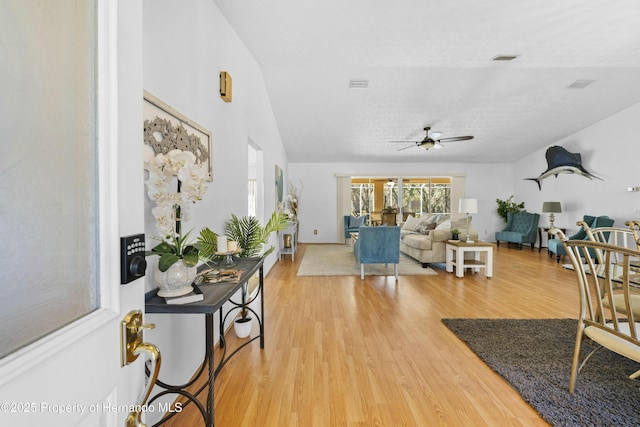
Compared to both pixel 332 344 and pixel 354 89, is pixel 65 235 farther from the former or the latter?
pixel 354 89

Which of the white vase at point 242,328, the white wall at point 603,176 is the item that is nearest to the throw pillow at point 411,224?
the white wall at point 603,176

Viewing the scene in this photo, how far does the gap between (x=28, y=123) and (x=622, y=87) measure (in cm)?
692

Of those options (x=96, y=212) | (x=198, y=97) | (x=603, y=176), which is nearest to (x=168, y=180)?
(x=96, y=212)

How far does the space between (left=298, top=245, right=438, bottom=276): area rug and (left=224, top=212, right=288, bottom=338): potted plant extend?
2139 millimetres

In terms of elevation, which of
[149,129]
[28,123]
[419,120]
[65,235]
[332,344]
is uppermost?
[419,120]

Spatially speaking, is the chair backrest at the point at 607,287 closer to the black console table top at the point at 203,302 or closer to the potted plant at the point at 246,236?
the black console table top at the point at 203,302

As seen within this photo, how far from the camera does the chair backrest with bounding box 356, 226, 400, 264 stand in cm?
426

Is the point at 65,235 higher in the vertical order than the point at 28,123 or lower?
lower

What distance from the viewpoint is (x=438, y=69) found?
159 inches

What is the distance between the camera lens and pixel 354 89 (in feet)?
14.9

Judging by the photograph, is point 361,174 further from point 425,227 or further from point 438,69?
point 438,69

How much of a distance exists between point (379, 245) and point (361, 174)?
4191 mm

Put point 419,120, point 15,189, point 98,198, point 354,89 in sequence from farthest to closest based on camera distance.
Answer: point 419,120 < point 354,89 < point 98,198 < point 15,189

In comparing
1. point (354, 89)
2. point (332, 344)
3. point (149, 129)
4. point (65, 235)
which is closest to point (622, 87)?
point (354, 89)
